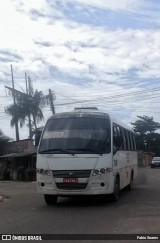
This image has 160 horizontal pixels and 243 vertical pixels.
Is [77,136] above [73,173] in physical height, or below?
above

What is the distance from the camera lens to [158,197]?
52.6 ft

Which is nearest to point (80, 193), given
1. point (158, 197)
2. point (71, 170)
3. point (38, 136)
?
point (71, 170)

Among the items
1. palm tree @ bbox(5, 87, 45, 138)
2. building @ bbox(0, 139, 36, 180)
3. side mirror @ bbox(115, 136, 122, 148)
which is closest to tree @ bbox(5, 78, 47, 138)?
palm tree @ bbox(5, 87, 45, 138)

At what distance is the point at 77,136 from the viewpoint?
45.8 feet

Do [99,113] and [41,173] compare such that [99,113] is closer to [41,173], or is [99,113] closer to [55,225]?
[41,173]

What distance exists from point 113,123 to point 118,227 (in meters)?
5.65

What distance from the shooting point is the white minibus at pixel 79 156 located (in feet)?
43.5

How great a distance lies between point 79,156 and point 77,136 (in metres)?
0.79

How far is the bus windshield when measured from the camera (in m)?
13.7

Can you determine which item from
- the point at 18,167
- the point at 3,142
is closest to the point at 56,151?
the point at 18,167

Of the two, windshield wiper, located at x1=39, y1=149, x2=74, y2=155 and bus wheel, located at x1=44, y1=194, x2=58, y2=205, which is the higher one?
windshield wiper, located at x1=39, y1=149, x2=74, y2=155

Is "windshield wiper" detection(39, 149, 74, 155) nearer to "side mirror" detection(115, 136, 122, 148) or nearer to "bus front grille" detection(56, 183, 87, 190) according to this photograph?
"bus front grille" detection(56, 183, 87, 190)

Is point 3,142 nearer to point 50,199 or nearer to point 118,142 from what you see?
point 118,142

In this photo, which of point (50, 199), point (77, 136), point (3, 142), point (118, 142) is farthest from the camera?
point (3, 142)
